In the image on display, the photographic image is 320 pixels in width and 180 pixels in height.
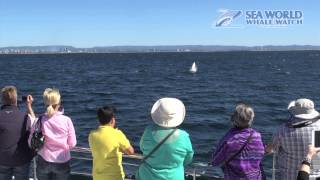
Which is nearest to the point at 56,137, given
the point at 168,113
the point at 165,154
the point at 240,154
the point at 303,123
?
the point at 165,154

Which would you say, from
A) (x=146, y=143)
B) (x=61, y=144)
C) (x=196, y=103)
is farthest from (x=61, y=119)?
(x=196, y=103)

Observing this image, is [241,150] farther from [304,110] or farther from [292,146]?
[304,110]

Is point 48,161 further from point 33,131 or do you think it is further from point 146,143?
point 146,143

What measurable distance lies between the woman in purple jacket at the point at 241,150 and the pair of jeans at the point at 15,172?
2.30m

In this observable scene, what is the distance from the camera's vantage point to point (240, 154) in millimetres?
5066

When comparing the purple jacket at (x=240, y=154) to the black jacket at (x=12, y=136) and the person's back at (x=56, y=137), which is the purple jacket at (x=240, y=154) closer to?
the person's back at (x=56, y=137)

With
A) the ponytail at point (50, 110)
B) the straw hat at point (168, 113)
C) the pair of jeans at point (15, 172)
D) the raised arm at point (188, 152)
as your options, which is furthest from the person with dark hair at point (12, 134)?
the raised arm at point (188, 152)

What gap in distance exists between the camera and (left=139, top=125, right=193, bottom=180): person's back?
4828 mm

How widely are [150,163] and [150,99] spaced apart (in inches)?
1509

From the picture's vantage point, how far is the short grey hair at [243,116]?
16.2 feet

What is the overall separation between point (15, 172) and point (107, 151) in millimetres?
1364

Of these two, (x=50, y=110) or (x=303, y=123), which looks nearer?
(x=303, y=123)

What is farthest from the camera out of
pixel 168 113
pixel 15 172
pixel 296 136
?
pixel 15 172

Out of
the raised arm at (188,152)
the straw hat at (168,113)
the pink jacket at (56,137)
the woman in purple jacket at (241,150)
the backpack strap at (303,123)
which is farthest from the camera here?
the pink jacket at (56,137)
